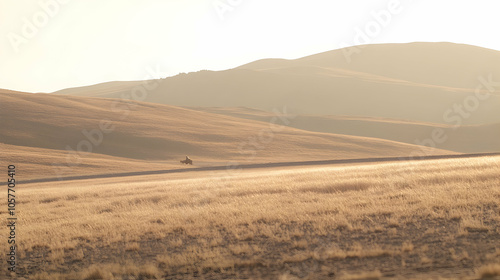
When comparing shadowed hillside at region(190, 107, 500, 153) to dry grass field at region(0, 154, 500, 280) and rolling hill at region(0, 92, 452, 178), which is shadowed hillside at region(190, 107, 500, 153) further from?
dry grass field at region(0, 154, 500, 280)

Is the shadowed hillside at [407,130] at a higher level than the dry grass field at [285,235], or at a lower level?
higher

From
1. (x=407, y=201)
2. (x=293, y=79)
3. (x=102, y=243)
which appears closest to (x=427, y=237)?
(x=407, y=201)

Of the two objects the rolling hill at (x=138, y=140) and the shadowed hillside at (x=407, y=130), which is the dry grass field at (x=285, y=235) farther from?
the shadowed hillside at (x=407, y=130)

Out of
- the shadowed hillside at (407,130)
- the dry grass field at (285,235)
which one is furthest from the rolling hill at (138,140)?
the dry grass field at (285,235)

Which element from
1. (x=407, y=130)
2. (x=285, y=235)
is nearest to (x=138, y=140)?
(x=285, y=235)

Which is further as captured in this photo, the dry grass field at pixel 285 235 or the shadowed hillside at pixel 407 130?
the shadowed hillside at pixel 407 130

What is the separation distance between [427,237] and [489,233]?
1.39 meters

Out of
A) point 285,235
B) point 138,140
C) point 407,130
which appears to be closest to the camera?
point 285,235

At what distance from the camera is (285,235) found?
12.4 m

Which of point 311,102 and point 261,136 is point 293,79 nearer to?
point 311,102

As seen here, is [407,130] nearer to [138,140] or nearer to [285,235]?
[138,140]

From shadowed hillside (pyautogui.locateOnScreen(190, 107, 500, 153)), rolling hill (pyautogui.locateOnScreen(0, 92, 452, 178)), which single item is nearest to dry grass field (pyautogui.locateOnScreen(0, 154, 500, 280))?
rolling hill (pyautogui.locateOnScreen(0, 92, 452, 178))

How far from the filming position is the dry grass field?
952cm

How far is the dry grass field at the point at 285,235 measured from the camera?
952 centimetres
